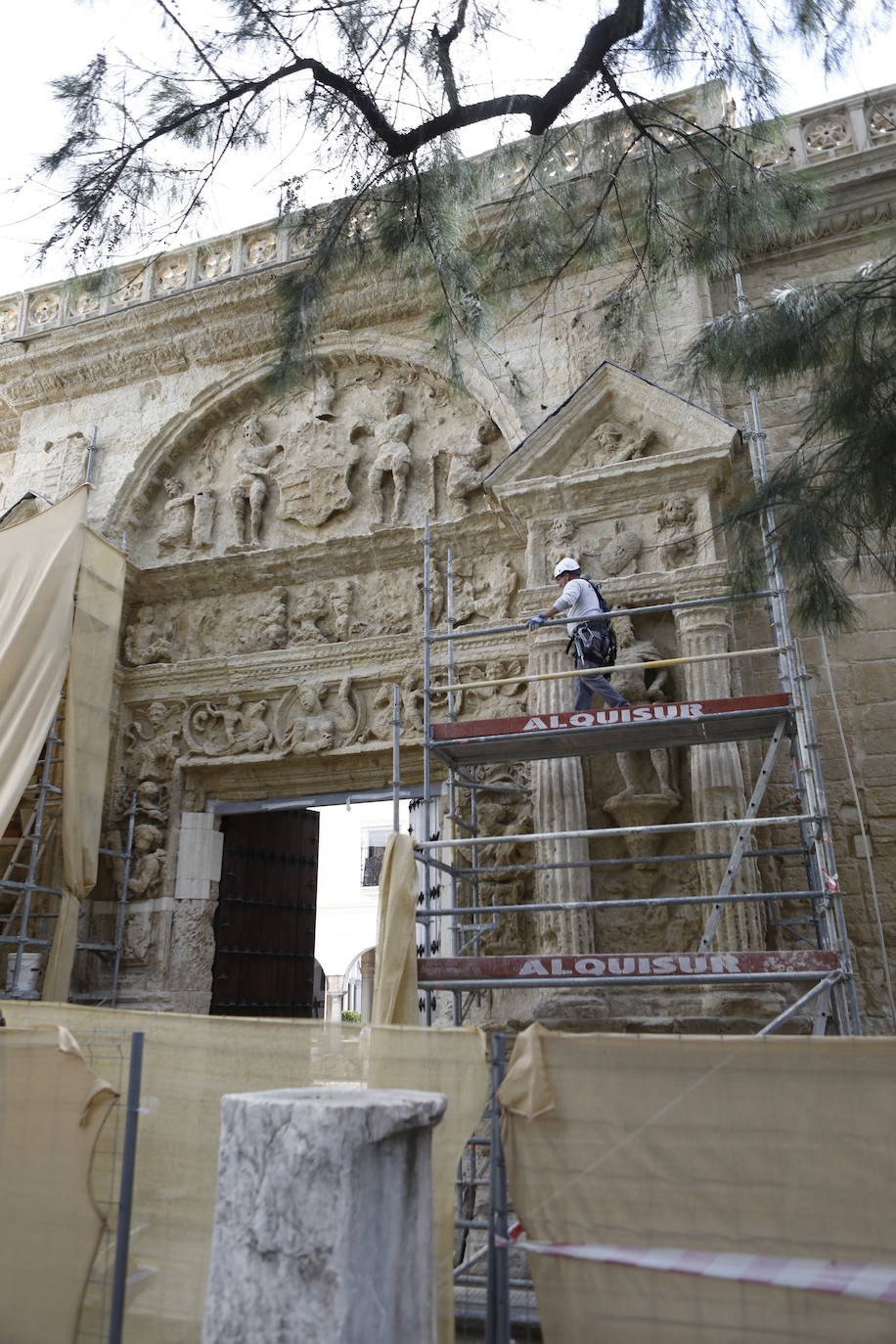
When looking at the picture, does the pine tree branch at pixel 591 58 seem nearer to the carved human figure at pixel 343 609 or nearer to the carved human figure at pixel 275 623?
the carved human figure at pixel 343 609

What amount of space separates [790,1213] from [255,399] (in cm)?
778

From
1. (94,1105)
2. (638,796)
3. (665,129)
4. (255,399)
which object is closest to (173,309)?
(255,399)

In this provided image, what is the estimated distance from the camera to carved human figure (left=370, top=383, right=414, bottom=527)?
806 centimetres

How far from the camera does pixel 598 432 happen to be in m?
7.04

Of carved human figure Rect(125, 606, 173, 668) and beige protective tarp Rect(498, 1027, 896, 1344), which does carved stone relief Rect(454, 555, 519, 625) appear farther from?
beige protective tarp Rect(498, 1027, 896, 1344)

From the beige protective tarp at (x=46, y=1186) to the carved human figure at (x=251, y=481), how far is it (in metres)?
5.72

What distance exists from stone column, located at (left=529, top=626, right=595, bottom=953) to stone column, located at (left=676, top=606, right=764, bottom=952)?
659mm

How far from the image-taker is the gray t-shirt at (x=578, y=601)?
19.0ft

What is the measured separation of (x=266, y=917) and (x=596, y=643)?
13.3ft

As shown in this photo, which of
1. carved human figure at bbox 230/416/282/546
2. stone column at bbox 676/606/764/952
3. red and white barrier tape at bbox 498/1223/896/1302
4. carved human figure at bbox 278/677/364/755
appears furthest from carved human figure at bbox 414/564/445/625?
red and white barrier tape at bbox 498/1223/896/1302

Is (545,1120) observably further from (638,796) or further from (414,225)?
(414,225)

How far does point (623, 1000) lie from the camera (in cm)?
569

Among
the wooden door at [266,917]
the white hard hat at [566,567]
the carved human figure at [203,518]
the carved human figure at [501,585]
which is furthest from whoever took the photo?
the carved human figure at [203,518]

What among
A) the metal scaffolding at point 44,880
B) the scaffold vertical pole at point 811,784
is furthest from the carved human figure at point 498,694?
the metal scaffolding at point 44,880
